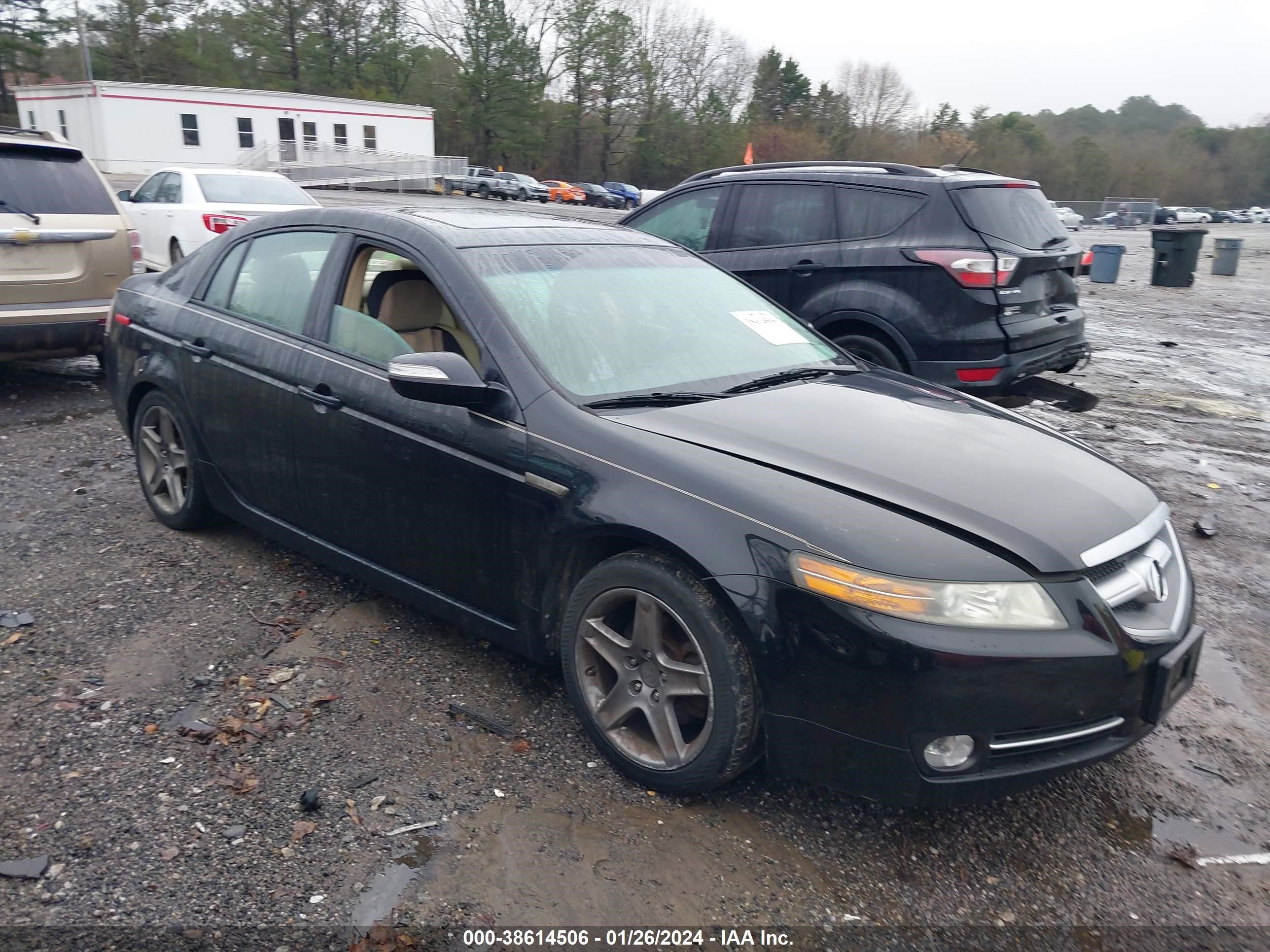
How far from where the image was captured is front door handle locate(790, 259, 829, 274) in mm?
6830

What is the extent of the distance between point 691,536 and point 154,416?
3.33 metres

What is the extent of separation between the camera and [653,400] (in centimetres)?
326

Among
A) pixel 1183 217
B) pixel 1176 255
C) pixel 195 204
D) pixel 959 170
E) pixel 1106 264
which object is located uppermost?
pixel 959 170

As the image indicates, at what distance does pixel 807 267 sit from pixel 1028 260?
4.85ft

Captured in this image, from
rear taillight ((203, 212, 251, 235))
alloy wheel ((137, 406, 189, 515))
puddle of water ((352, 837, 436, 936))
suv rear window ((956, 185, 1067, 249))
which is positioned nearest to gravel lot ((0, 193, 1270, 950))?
puddle of water ((352, 837, 436, 936))

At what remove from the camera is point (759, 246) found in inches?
286

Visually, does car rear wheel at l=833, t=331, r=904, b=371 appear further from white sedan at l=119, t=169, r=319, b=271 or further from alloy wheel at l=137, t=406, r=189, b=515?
white sedan at l=119, t=169, r=319, b=271

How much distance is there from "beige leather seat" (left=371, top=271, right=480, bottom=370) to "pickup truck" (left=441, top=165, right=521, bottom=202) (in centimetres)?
4605

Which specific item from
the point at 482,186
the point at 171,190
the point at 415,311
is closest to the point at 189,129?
the point at 482,186

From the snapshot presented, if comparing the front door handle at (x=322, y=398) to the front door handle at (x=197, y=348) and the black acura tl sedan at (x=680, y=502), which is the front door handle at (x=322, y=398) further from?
the front door handle at (x=197, y=348)

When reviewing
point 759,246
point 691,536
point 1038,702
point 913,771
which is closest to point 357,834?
point 691,536

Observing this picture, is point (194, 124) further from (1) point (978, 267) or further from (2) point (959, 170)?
(1) point (978, 267)

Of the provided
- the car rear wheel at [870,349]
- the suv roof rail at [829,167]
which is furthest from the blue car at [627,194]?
the car rear wheel at [870,349]

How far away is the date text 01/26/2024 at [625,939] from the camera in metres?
2.35
